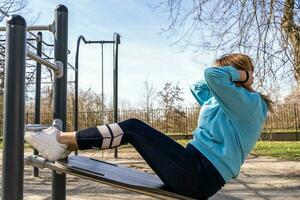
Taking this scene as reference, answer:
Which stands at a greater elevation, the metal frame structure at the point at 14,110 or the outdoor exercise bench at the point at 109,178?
the metal frame structure at the point at 14,110

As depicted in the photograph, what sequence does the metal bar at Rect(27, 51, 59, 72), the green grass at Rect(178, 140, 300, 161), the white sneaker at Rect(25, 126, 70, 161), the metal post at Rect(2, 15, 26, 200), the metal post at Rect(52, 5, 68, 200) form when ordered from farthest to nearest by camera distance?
1. the green grass at Rect(178, 140, 300, 161)
2. the metal post at Rect(52, 5, 68, 200)
3. the metal bar at Rect(27, 51, 59, 72)
4. the white sneaker at Rect(25, 126, 70, 161)
5. the metal post at Rect(2, 15, 26, 200)

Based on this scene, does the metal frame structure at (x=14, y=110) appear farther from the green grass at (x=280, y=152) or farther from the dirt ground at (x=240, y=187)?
the green grass at (x=280, y=152)

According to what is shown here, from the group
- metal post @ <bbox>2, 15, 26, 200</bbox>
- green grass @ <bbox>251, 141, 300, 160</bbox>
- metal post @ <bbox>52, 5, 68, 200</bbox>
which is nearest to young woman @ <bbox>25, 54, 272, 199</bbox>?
metal post @ <bbox>2, 15, 26, 200</bbox>

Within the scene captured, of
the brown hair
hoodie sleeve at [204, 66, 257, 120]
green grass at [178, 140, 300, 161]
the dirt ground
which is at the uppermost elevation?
the brown hair

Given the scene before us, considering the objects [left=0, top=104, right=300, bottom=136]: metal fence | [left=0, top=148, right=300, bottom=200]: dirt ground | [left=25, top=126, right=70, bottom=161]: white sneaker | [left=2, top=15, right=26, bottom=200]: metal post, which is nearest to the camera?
[left=2, top=15, right=26, bottom=200]: metal post

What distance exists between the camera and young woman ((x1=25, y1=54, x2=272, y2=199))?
1.78 metres

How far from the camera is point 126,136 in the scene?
1.82 meters

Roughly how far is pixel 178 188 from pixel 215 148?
244 mm

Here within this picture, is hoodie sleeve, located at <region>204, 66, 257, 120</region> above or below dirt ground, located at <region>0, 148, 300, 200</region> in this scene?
above

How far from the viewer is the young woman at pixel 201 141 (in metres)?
1.78

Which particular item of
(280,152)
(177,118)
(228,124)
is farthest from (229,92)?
(177,118)

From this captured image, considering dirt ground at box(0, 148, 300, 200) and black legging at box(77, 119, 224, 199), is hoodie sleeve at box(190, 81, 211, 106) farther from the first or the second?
dirt ground at box(0, 148, 300, 200)

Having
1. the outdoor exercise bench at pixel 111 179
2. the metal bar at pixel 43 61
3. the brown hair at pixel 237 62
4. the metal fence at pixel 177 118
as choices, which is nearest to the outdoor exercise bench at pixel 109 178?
the outdoor exercise bench at pixel 111 179

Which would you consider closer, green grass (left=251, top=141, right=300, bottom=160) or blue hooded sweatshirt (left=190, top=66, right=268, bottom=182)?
blue hooded sweatshirt (left=190, top=66, right=268, bottom=182)
